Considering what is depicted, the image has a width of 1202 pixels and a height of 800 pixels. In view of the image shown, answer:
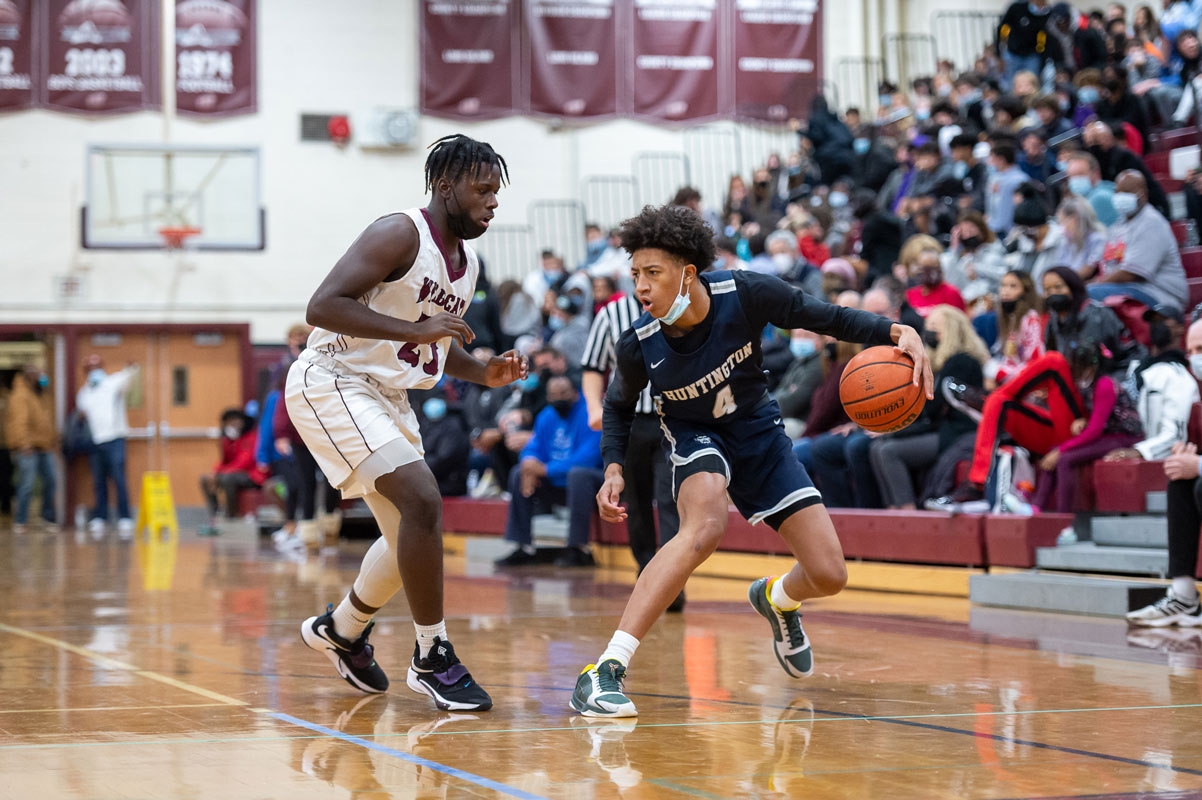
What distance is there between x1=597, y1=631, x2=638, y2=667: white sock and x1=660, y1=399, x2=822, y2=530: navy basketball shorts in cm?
64

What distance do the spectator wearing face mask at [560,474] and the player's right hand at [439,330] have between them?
Answer: 6.64m

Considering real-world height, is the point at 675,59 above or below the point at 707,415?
above

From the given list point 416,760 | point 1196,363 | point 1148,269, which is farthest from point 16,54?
point 416,760

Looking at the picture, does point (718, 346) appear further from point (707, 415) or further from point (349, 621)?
point (349, 621)

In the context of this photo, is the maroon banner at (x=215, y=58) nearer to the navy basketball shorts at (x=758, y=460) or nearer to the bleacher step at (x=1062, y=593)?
the bleacher step at (x=1062, y=593)

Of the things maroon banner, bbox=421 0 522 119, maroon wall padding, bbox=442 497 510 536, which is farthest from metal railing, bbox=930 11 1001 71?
maroon wall padding, bbox=442 497 510 536

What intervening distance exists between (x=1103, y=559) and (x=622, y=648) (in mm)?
4316

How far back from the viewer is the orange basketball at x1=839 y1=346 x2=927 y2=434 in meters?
4.71

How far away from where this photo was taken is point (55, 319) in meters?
20.6

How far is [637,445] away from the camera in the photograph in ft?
25.2

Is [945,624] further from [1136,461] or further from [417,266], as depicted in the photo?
[417,266]

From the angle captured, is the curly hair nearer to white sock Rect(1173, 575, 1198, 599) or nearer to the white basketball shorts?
the white basketball shorts

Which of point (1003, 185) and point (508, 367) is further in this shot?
point (1003, 185)

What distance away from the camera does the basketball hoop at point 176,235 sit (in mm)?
20250
